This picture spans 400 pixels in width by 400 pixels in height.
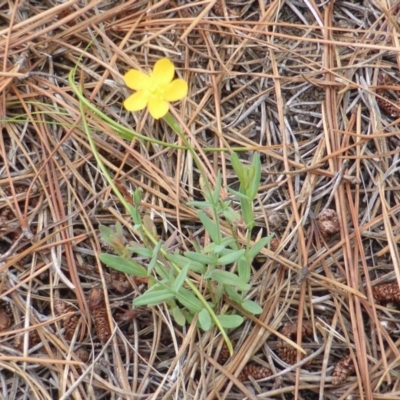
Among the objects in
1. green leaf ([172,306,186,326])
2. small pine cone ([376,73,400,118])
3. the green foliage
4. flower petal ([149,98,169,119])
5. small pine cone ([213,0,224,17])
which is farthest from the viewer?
small pine cone ([213,0,224,17])

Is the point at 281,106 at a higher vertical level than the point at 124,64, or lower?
lower

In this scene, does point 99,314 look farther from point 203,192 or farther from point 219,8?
point 219,8

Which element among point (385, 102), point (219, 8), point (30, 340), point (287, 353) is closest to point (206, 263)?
point (287, 353)

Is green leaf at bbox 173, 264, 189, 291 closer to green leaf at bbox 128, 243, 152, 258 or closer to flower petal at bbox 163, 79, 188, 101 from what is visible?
green leaf at bbox 128, 243, 152, 258

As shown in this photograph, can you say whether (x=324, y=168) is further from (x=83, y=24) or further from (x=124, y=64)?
(x=83, y=24)

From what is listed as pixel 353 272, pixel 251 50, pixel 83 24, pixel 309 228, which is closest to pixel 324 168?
pixel 309 228

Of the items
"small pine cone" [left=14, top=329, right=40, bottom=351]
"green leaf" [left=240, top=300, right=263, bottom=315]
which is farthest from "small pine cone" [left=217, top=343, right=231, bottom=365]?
"small pine cone" [left=14, top=329, right=40, bottom=351]
